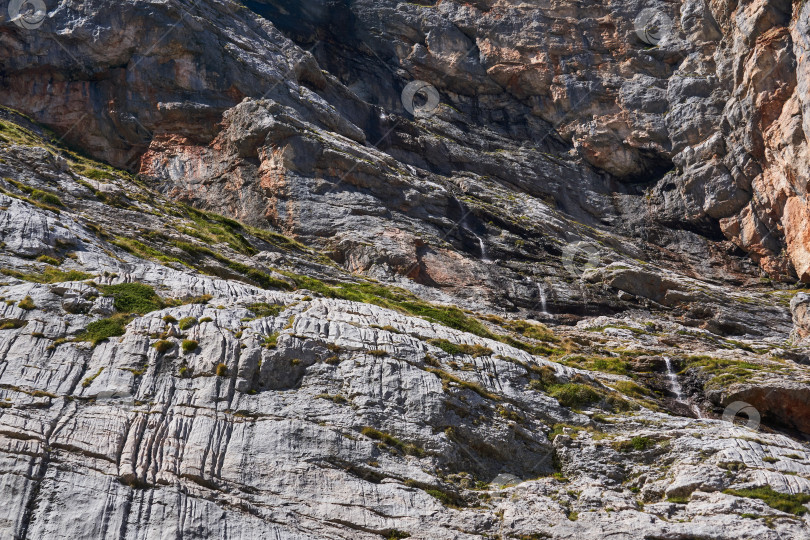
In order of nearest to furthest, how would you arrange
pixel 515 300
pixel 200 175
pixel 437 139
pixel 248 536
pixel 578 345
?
pixel 248 536, pixel 578 345, pixel 515 300, pixel 200 175, pixel 437 139

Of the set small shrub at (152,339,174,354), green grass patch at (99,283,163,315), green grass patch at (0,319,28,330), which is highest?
Answer: green grass patch at (99,283,163,315)

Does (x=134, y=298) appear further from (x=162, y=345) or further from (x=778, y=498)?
(x=778, y=498)

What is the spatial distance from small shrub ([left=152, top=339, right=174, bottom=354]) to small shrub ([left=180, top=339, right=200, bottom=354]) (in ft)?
1.18

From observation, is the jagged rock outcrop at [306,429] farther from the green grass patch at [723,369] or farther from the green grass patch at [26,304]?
the green grass patch at [723,369]

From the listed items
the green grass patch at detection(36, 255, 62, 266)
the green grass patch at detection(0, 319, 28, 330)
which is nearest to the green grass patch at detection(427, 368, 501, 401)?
the green grass patch at detection(0, 319, 28, 330)

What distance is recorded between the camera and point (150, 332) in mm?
20859

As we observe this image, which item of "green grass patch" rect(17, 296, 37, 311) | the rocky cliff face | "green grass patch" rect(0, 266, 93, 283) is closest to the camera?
the rocky cliff face

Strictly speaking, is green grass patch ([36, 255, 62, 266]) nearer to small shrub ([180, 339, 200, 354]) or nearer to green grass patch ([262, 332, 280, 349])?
small shrub ([180, 339, 200, 354])

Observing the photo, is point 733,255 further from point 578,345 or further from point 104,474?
point 104,474

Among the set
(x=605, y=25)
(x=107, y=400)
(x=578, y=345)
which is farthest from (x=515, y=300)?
(x=605, y=25)

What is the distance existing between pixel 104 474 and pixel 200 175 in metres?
37.9

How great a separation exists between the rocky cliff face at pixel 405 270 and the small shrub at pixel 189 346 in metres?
0.07

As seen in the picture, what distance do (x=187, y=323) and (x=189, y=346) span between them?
4.23 ft

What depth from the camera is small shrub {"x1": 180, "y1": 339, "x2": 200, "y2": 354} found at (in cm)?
2045
